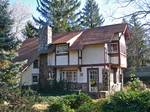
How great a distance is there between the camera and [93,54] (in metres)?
36.2

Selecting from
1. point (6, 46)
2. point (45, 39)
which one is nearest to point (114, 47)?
point (45, 39)

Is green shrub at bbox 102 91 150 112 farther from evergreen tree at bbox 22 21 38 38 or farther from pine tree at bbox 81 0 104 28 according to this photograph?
pine tree at bbox 81 0 104 28

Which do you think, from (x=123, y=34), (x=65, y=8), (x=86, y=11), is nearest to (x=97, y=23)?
(x=86, y=11)

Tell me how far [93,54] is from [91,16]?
95.0 ft

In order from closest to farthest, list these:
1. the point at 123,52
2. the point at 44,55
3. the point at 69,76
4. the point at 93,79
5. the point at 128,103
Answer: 1. the point at 128,103
2. the point at 93,79
3. the point at 69,76
4. the point at 123,52
5. the point at 44,55

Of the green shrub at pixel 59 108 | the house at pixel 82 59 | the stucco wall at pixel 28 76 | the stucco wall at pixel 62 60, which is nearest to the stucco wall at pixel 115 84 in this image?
the house at pixel 82 59

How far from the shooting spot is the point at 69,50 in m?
37.2

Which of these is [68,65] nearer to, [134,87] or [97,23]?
[134,87]

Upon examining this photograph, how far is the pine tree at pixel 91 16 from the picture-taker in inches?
2490

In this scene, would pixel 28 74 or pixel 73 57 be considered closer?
pixel 73 57

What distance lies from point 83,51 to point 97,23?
90.4 feet

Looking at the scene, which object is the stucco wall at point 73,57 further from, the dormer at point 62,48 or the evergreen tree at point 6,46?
the evergreen tree at point 6,46

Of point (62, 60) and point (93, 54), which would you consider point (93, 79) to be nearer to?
point (93, 54)

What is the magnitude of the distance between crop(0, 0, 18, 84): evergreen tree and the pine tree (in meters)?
40.7
